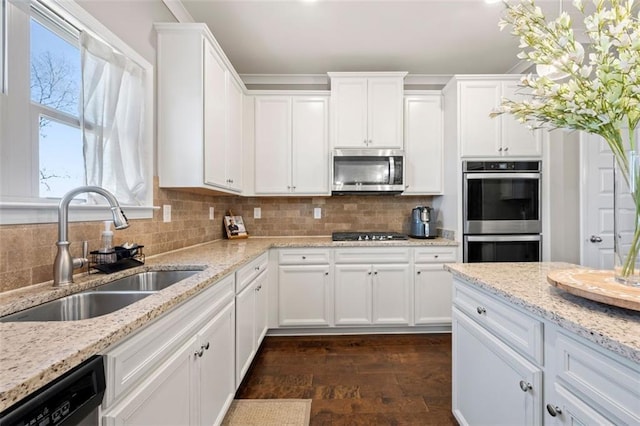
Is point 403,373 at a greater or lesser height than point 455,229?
lesser

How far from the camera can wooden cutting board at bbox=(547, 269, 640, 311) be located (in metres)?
0.82

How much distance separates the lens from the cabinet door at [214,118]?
2119 mm

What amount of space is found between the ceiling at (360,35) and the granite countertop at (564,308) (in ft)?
6.61

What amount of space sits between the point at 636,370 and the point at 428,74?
3355mm

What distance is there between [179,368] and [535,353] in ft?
4.14

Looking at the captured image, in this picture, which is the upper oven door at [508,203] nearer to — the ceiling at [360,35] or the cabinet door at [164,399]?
the ceiling at [360,35]

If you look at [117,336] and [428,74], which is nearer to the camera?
[117,336]

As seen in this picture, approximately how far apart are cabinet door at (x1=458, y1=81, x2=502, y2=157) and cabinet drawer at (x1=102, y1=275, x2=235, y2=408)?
8.54ft

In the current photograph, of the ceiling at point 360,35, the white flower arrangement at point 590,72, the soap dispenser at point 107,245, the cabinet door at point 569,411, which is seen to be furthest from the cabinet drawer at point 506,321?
the ceiling at point 360,35

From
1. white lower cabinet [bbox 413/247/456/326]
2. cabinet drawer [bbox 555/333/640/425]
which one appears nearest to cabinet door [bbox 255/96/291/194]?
white lower cabinet [bbox 413/247/456/326]

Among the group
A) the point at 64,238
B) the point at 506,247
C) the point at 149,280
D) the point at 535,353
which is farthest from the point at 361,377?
the point at 64,238

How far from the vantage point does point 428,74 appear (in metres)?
3.38

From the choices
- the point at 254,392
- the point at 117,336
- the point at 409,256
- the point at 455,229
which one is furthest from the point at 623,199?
the point at 117,336

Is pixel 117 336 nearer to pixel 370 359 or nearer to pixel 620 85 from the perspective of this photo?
pixel 620 85
